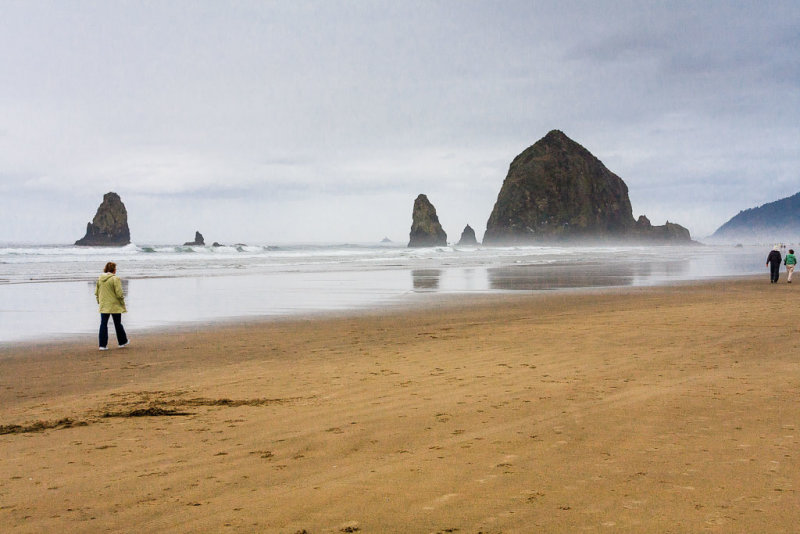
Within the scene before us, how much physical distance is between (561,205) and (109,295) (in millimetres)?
156778

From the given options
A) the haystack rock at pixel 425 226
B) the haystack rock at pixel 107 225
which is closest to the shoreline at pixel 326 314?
the haystack rock at pixel 107 225

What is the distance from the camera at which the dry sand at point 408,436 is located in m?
3.89

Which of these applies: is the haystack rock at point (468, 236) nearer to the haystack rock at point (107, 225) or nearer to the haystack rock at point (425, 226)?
the haystack rock at point (425, 226)

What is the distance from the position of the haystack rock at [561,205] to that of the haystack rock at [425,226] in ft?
65.2

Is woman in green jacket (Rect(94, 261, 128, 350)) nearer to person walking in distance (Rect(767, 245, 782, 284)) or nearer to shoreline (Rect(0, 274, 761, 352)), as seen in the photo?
shoreline (Rect(0, 274, 761, 352))

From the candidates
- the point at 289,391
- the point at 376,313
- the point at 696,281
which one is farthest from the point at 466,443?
the point at 696,281

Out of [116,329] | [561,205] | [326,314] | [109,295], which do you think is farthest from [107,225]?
[116,329]

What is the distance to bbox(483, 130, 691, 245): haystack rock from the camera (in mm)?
156625

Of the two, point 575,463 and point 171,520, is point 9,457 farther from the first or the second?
point 575,463

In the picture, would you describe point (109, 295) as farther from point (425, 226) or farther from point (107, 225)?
point (425, 226)

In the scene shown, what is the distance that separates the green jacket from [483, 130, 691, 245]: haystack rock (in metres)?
144

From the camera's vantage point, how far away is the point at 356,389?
753 cm

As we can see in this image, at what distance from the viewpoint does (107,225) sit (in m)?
117

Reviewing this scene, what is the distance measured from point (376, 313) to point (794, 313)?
34.3 feet
